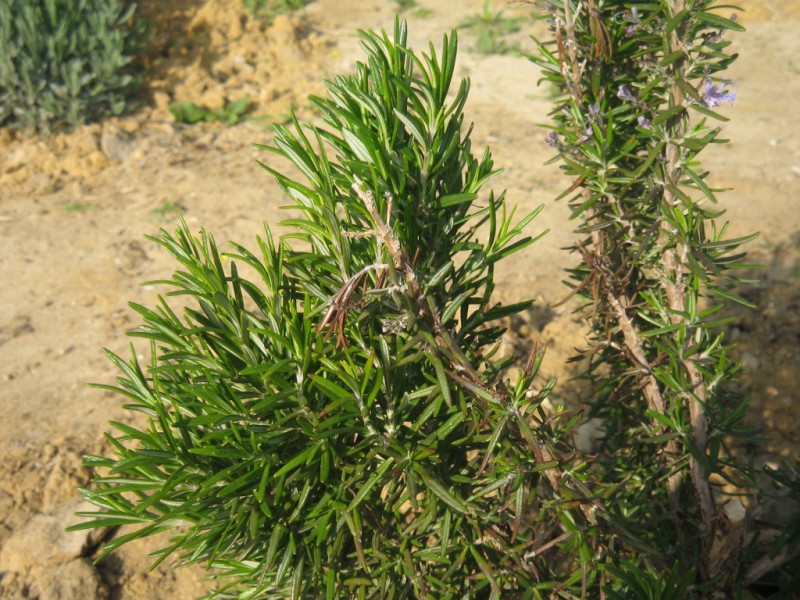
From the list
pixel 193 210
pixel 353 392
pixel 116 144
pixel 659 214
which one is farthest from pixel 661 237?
pixel 116 144

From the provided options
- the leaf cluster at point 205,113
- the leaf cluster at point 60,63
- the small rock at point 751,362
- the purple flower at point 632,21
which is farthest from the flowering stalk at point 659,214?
the leaf cluster at point 60,63

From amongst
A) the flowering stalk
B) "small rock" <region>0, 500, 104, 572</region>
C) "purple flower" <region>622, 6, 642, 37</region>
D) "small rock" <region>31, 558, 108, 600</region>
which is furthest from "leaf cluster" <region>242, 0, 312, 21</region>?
"purple flower" <region>622, 6, 642, 37</region>

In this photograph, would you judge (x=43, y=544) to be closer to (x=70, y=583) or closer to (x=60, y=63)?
(x=70, y=583)

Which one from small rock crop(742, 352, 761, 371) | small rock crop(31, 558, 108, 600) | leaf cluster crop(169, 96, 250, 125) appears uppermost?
leaf cluster crop(169, 96, 250, 125)

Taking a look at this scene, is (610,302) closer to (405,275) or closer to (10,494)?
(405,275)

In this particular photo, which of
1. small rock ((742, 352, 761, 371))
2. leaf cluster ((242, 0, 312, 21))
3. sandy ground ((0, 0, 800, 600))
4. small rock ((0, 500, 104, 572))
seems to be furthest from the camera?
leaf cluster ((242, 0, 312, 21))

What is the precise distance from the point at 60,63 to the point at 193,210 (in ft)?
6.42

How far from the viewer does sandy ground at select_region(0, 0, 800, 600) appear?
306 centimetres

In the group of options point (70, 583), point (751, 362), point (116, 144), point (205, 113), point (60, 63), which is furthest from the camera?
point (205, 113)

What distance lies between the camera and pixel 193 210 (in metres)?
5.09

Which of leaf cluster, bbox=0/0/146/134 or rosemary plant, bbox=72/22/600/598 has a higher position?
A: rosemary plant, bbox=72/22/600/598

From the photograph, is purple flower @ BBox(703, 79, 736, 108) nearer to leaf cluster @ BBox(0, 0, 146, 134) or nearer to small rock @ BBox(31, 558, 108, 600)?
small rock @ BBox(31, 558, 108, 600)

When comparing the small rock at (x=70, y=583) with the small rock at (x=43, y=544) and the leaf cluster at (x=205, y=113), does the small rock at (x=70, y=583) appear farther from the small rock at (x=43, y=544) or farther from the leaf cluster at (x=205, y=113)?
the leaf cluster at (x=205, y=113)

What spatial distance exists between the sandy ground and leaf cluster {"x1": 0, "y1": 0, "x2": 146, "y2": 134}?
0.20 m
